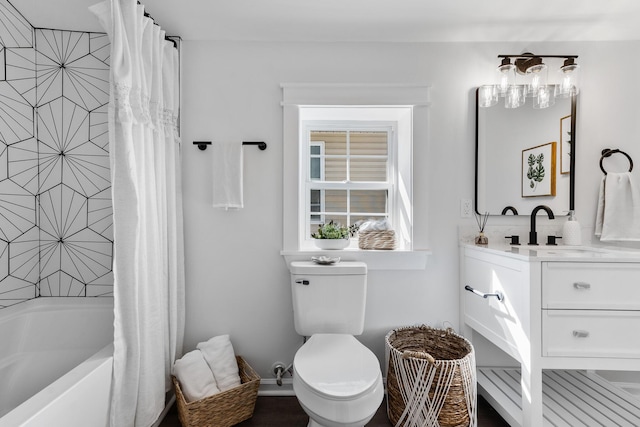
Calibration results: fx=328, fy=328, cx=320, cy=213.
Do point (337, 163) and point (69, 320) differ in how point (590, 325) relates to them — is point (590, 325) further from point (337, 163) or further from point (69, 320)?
point (69, 320)

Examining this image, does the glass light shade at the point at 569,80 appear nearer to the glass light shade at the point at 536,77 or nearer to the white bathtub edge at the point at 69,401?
the glass light shade at the point at 536,77

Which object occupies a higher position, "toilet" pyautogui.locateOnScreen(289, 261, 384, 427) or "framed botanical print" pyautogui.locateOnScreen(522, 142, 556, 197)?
"framed botanical print" pyautogui.locateOnScreen(522, 142, 556, 197)

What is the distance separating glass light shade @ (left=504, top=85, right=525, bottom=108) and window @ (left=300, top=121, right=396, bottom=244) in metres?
0.69

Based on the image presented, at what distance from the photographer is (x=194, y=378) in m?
1.68

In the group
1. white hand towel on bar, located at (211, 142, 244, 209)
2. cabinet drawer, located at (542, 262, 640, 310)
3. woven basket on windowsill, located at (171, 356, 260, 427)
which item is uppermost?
white hand towel on bar, located at (211, 142, 244, 209)

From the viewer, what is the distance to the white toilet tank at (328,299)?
1.81 meters

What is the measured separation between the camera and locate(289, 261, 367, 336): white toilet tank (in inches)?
71.1

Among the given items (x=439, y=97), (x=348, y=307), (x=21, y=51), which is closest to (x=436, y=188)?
(x=439, y=97)

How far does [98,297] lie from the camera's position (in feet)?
6.42

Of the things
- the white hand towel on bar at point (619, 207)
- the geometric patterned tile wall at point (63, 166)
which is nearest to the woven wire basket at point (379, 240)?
the white hand towel on bar at point (619, 207)

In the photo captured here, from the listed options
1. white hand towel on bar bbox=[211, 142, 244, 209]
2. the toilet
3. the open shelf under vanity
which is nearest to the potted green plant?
the toilet

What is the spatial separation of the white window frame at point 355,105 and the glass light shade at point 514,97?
0.45 metres

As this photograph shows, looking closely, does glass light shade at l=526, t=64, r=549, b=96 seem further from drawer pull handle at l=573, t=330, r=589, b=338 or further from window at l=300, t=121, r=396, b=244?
drawer pull handle at l=573, t=330, r=589, b=338

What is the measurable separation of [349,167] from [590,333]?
60.8 inches
